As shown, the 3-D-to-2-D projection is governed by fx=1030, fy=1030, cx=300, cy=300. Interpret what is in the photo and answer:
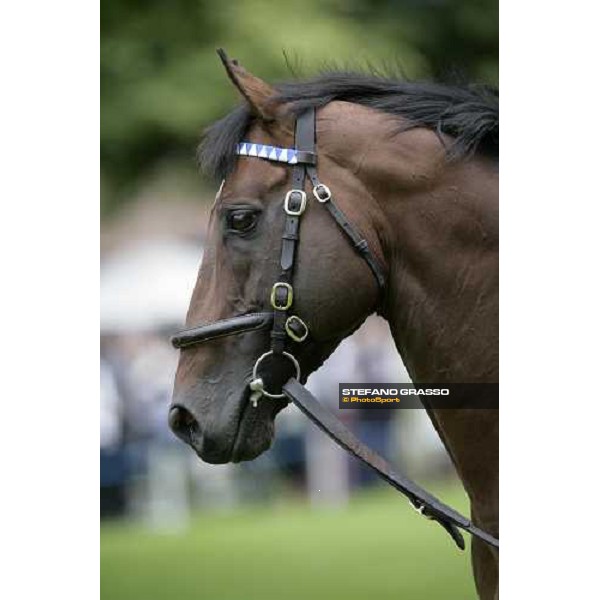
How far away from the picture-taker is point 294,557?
316cm

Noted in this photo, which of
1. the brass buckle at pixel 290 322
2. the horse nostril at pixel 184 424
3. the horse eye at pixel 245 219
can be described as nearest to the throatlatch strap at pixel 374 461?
the brass buckle at pixel 290 322

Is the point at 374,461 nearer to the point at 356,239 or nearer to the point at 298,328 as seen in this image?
the point at 298,328

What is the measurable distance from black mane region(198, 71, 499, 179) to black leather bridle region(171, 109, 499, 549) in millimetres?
90

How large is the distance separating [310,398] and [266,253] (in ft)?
1.14

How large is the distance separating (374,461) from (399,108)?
0.83 m

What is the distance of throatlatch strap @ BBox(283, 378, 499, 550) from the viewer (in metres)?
2.33

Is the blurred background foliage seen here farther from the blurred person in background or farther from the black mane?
the blurred person in background

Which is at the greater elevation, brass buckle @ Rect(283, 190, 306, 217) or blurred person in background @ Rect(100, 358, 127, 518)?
brass buckle @ Rect(283, 190, 306, 217)

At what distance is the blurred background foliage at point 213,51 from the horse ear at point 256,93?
43cm

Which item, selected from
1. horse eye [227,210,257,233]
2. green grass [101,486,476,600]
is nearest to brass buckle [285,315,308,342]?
horse eye [227,210,257,233]

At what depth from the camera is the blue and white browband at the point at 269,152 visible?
237cm

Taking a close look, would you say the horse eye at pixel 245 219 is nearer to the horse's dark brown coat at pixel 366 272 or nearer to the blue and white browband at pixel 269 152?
the horse's dark brown coat at pixel 366 272

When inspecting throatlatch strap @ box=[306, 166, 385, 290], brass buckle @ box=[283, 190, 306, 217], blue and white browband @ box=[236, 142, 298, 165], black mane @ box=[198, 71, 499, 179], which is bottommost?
throatlatch strap @ box=[306, 166, 385, 290]
